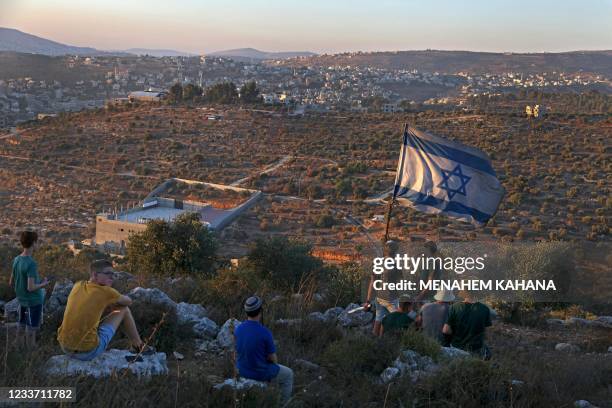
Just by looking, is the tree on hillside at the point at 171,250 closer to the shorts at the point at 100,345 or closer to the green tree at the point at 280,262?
the green tree at the point at 280,262

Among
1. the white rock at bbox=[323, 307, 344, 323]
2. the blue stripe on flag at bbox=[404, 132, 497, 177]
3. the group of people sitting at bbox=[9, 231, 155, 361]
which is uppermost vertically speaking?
the blue stripe on flag at bbox=[404, 132, 497, 177]

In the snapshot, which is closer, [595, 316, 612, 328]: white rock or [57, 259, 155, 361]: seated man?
[57, 259, 155, 361]: seated man

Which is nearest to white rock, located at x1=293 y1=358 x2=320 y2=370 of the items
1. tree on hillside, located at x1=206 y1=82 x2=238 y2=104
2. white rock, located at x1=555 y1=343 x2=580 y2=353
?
white rock, located at x1=555 y1=343 x2=580 y2=353

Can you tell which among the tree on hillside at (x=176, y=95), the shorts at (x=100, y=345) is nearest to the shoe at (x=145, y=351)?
the shorts at (x=100, y=345)

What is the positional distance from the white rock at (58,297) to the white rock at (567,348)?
602cm

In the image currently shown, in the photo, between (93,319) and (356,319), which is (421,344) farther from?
(93,319)

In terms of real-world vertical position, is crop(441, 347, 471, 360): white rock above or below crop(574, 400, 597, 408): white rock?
above

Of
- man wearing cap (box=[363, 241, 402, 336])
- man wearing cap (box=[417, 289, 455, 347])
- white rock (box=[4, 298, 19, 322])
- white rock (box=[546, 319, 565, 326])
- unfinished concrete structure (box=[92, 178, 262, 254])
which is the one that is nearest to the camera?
white rock (box=[4, 298, 19, 322])

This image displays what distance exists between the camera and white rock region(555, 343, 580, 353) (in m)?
8.33

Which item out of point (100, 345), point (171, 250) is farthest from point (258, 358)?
point (171, 250)

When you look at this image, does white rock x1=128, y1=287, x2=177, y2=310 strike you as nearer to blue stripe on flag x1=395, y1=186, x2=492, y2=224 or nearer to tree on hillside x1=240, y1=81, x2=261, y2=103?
blue stripe on flag x1=395, y1=186, x2=492, y2=224

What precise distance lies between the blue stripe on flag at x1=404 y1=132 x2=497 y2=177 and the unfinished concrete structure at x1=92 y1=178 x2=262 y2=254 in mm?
12734

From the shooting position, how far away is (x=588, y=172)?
33250 millimetres

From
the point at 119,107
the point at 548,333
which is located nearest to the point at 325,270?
the point at 548,333
